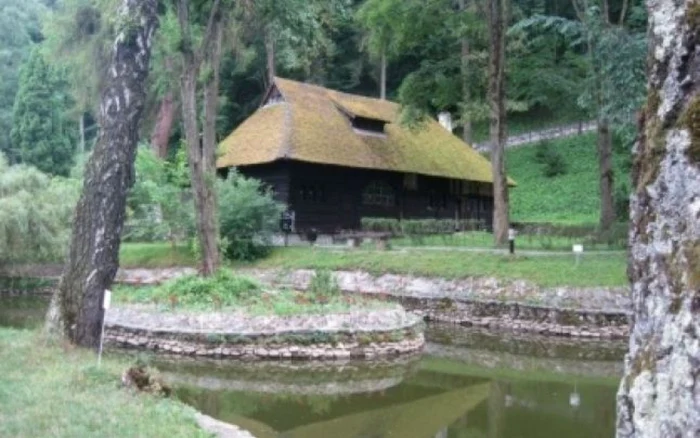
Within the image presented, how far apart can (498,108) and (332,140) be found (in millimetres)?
9194

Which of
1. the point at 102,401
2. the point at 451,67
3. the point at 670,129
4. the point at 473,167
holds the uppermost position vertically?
the point at 451,67

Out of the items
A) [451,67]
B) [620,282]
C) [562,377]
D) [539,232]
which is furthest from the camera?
[539,232]

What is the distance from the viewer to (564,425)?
10914mm

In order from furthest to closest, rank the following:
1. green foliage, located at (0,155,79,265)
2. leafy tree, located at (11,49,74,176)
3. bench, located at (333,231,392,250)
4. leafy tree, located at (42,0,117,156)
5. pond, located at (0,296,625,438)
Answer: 1. leafy tree, located at (11,49,74,176)
2. leafy tree, located at (42,0,117,156)
3. bench, located at (333,231,392,250)
4. green foliage, located at (0,155,79,265)
5. pond, located at (0,296,625,438)

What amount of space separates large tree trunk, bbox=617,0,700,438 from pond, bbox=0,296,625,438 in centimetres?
843

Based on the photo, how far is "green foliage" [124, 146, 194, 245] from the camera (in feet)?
89.0

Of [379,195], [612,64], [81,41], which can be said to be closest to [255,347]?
[612,64]

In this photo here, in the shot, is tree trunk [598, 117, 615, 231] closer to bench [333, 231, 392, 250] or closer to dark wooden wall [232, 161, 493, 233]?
bench [333, 231, 392, 250]

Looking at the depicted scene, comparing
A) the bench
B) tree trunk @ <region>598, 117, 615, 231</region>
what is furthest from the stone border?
tree trunk @ <region>598, 117, 615, 231</region>

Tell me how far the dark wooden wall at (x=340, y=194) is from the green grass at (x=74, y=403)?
19766 mm

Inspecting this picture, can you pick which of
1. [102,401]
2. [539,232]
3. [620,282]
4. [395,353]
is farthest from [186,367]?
[539,232]

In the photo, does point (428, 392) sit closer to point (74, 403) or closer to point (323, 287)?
point (323, 287)

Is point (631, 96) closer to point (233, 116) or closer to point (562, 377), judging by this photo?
point (562, 377)

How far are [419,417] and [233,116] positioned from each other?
4358 cm
